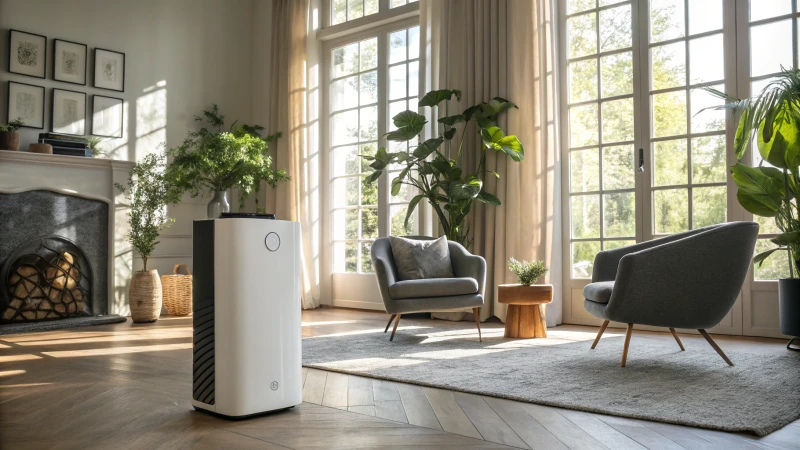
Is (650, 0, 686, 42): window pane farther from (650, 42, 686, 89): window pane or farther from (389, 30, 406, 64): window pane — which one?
(389, 30, 406, 64): window pane

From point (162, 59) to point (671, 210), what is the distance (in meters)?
4.83

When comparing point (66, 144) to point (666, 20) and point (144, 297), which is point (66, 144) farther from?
point (666, 20)

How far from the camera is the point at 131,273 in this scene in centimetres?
594

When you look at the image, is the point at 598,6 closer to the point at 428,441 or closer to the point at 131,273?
the point at 428,441

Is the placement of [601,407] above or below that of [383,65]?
below

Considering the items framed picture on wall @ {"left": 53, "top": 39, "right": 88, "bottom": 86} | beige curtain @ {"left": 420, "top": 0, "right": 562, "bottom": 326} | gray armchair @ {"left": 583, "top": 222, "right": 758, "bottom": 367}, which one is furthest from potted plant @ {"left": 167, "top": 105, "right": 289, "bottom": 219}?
gray armchair @ {"left": 583, "top": 222, "right": 758, "bottom": 367}

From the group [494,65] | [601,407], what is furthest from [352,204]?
[601,407]

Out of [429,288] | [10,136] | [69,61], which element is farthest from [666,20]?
[10,136]

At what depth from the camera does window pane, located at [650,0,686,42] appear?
4727 mm

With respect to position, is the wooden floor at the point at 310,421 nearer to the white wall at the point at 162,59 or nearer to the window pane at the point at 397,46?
the white wall at the point at 162,59

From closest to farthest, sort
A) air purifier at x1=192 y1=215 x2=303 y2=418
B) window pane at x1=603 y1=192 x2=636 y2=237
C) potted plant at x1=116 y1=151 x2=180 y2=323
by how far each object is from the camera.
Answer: air purifier at x1=192 y1=215 x2=303 y2=418 → window pane at x1=603 y1=192 x2=636 y2=237 → potted plant at x1=116 y1=151 x2=180 y2=323

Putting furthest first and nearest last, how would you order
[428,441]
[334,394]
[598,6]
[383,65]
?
[383,65]
[598,6]
[334,394]
[428,441]

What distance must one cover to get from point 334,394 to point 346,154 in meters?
4.25

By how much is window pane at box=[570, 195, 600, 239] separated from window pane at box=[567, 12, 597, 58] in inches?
44.4
